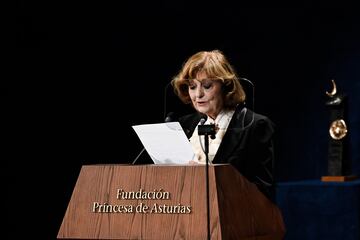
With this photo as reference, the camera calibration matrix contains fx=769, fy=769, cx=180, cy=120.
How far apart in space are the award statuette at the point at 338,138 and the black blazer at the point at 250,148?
2.01m

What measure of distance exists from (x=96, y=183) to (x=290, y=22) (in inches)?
128

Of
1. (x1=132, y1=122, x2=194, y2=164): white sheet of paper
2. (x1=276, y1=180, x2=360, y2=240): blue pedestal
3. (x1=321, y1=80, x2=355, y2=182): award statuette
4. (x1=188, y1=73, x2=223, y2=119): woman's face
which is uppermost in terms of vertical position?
(x1=188, y1=73, x2=223, y2=119): woman's face

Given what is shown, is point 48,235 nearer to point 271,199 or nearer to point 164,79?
point 164,79

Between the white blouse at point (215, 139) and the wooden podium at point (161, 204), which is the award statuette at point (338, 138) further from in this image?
the wooden podium at point (161, 204)

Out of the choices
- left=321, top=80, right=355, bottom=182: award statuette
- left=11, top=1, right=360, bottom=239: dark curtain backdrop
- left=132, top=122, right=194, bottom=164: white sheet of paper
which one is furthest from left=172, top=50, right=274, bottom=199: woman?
left=321, top=80, right=355, bottom=182: award statuette

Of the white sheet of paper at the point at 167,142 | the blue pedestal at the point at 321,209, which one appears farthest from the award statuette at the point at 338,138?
the white sheet of paper at the point at 167,142

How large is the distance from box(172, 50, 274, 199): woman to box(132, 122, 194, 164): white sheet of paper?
0.29 m

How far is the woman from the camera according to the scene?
3.37 m

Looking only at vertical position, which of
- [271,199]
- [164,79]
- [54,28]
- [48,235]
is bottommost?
[48,235]

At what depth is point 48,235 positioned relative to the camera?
16.6 ft

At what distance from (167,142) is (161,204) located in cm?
28

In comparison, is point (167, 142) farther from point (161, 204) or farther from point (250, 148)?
point (250, 148)

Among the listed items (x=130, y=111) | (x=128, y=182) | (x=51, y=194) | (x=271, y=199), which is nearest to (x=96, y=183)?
(x=128, y=182)

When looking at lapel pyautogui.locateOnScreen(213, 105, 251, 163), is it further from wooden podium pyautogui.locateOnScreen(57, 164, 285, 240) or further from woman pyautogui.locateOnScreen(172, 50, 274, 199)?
wooden podium pyautogui.locateOnScreen(57, 164, 285, 240)
